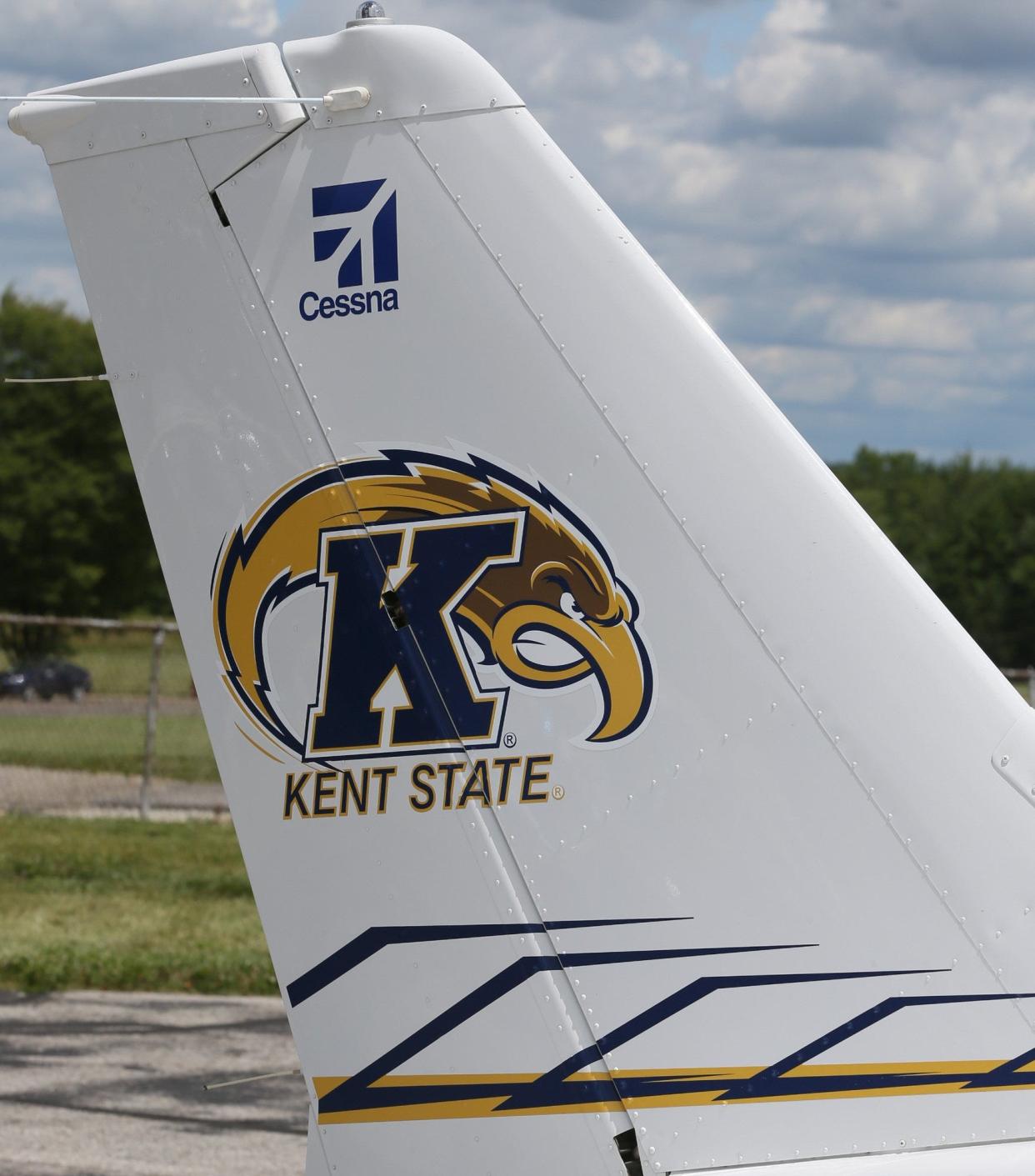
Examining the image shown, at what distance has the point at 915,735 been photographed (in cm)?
233

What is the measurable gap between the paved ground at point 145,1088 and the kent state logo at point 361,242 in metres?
4.33

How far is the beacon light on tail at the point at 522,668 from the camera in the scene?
7.60 feet

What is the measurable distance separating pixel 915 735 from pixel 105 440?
197 ft

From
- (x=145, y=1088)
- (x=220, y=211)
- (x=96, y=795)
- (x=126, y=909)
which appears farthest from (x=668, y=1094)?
(x=96, y=795)

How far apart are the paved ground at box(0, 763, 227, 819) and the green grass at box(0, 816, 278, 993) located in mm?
512

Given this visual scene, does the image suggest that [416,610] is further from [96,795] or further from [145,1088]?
[96,795]

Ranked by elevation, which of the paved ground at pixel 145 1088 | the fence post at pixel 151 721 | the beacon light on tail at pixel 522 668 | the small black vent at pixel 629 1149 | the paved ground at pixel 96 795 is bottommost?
the paved ground at pixel 96 795

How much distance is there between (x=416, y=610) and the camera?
101 inches

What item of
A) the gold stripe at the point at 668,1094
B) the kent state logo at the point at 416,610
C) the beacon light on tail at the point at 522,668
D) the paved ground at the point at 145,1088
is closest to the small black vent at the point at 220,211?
the beacon light on tail at the point at 522,668

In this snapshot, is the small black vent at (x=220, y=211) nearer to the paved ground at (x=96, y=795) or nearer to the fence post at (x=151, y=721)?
the fence post at (x=151, y=721)

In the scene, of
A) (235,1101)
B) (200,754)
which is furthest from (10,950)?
(200,754)

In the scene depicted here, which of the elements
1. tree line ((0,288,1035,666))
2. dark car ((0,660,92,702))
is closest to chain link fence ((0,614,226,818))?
dark car ((0,660,92,702))

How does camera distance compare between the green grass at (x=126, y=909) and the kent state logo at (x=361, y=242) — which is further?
the green grass at (x=126, y=909)

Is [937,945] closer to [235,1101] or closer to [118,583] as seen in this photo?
[235,1101]
